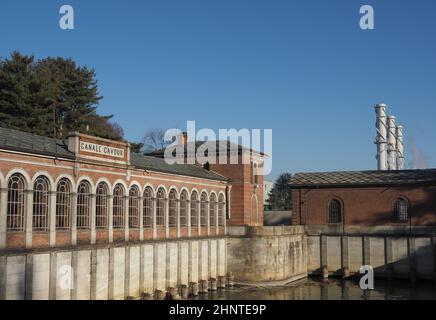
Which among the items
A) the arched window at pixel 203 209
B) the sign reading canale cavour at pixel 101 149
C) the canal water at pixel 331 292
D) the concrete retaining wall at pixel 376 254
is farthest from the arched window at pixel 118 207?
the concrete retaining wall at pixel 376 254

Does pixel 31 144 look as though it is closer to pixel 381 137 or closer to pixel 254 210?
pixel 254 210

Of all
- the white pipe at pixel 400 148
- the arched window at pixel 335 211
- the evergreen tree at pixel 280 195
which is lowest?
the arched window at pixel 335 211

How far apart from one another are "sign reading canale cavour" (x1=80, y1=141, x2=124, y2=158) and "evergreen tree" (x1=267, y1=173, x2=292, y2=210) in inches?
2819

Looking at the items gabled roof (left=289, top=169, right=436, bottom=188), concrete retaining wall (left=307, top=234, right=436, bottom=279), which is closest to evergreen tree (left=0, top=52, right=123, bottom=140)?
gabled roof (left=289, top=169, right=436, bottom=188)

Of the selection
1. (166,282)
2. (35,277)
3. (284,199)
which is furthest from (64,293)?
(284,199)

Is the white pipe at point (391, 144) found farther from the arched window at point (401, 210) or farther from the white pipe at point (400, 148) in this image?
the arched window at point (401, 210)

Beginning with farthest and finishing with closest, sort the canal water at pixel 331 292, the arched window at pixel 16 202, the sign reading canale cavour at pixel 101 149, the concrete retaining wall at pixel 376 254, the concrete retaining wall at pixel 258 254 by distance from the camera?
1. the concrete retaining wall at pixel 376 254
2. the concrete retaining wall at pixel 258 254
3. the canal water at pixel 331 292
4. the sign reading canale cavour at pixel 101 149
5. the arched window at pixel 16 202

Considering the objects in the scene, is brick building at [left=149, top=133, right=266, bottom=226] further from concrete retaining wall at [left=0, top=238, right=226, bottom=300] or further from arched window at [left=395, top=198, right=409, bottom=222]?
arched window at [left=395, top=198, right=409, bottom=222]

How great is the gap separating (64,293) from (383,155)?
62038mm

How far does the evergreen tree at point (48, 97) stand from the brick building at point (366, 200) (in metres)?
21.6

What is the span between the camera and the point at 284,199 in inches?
4439

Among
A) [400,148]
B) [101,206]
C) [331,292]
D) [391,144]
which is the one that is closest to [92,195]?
[101,206]

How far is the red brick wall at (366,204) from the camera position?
4916 cm

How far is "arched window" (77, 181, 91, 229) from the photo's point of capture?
95.4ft
